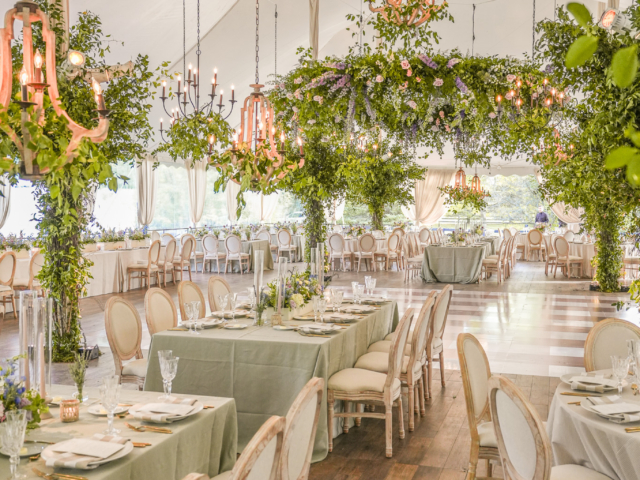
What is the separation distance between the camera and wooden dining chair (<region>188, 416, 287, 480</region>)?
166cm

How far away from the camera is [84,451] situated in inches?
78.9

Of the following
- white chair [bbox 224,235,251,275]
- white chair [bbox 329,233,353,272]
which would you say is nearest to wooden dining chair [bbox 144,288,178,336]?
white chair [bbox 224,235,251,275]

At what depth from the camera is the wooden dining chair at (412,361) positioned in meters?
4.14

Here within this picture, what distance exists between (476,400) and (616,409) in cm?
68

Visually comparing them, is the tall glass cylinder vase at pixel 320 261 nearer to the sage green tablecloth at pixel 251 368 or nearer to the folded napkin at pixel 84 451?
the sage green tablecloth at pixel 251 368

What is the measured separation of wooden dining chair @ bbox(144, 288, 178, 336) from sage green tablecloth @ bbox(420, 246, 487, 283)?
8417 mm

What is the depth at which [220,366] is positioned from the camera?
3793mm

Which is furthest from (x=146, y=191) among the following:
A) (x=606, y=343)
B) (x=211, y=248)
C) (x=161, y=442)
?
(x=161, y=442)

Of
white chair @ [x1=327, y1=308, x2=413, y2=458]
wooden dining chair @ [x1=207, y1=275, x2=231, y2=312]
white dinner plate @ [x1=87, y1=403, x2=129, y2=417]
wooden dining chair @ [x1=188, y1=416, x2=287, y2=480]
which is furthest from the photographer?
wooden dining chair @ [x1=207, y1=275, x2=231, y2=312]

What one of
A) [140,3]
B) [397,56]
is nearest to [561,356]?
[397,56]

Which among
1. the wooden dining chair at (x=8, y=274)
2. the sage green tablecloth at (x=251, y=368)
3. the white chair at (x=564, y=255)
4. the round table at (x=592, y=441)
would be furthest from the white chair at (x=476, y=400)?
the white chair at (x=564, y=255)

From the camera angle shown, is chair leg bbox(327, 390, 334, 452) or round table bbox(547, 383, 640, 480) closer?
round table bbox(547, 383, 640, 480)

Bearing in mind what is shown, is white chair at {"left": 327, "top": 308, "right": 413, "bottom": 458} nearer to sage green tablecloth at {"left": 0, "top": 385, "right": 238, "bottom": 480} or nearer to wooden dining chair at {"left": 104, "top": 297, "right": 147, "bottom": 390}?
sage green tablecloth at {"left": 0, "top": 385, "right": 238, "bottom": 480}

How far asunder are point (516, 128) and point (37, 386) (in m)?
4.77
